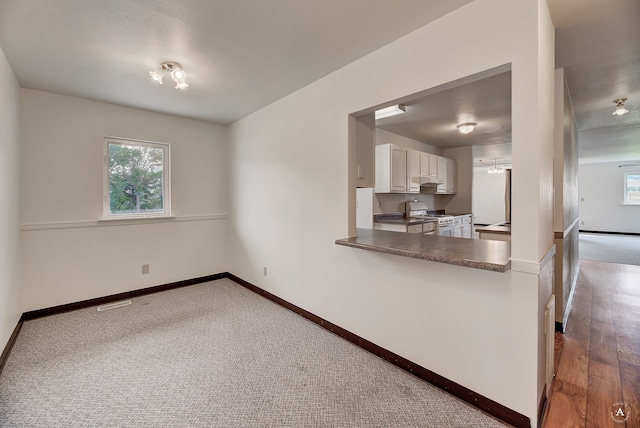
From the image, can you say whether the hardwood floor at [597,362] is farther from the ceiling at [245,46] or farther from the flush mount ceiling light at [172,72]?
the flush mount ceiling light at [172,72]

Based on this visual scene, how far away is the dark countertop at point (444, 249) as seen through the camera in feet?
4.98

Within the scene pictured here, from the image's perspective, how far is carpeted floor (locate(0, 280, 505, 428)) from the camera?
1.63 m

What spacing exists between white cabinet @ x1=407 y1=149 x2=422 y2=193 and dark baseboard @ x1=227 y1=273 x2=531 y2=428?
276cm

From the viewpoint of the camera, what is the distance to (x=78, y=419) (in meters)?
1.62

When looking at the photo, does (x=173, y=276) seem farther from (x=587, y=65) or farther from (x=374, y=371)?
(x=587, y=65)

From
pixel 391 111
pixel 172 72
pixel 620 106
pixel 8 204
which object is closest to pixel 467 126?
pixel 391 111

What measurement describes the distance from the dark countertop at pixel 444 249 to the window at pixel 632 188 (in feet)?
35.3

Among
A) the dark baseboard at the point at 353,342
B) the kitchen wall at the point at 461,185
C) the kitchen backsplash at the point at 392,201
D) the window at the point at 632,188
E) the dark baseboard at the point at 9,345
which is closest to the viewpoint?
the dark baseboard at the point at 353,342

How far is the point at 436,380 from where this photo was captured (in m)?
1.90

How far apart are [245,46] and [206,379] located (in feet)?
8.08

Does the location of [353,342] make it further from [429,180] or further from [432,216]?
[429,180]

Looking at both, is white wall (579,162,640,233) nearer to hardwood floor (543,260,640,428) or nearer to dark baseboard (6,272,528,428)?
hardwood floor (543,260,640,428)

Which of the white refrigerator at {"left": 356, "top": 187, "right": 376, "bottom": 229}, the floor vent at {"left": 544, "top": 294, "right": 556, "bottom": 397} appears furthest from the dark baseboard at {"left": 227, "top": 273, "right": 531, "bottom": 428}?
the white refrigerator at {"left": 356, "top": 187, "right": 376, "bottom": 229}

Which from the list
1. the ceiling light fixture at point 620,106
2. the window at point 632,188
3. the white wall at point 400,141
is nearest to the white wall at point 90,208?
the white wall at point 400,141
